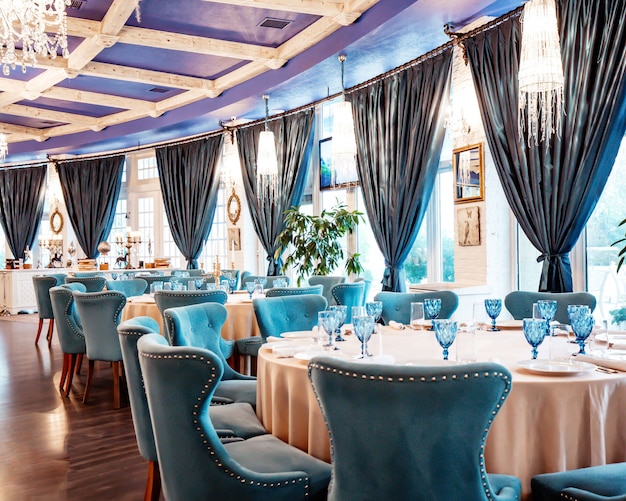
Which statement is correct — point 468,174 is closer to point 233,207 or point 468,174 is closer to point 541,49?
point 541,49

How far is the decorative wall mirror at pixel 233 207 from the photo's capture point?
36.7 feet

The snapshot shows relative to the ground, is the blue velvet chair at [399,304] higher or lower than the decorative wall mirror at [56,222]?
lower

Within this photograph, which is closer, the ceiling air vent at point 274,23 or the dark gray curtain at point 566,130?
the dark gray curtain at point 566,130

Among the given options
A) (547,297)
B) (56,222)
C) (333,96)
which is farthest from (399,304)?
(56,222)

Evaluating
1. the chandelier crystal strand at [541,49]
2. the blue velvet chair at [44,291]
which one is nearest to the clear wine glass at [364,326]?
the chandelier crystal strand at [541,49]

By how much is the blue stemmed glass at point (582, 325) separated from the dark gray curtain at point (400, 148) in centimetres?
420

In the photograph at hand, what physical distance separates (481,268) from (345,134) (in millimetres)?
1923

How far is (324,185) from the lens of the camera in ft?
32.0

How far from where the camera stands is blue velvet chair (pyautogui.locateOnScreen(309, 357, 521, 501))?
5.66ft

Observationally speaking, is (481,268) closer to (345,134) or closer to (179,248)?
(345,134)

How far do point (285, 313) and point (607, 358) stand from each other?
234 cm

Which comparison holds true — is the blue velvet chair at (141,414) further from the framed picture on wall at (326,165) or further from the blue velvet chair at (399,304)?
the framed picture on wall at (326,165)

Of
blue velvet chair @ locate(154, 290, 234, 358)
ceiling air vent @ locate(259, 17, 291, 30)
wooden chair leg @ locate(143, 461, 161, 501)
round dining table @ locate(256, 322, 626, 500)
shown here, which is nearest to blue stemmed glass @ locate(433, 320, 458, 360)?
round dining table @ locate(256, 322, 626, 500)

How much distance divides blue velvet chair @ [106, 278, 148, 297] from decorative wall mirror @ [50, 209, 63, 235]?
787cm
